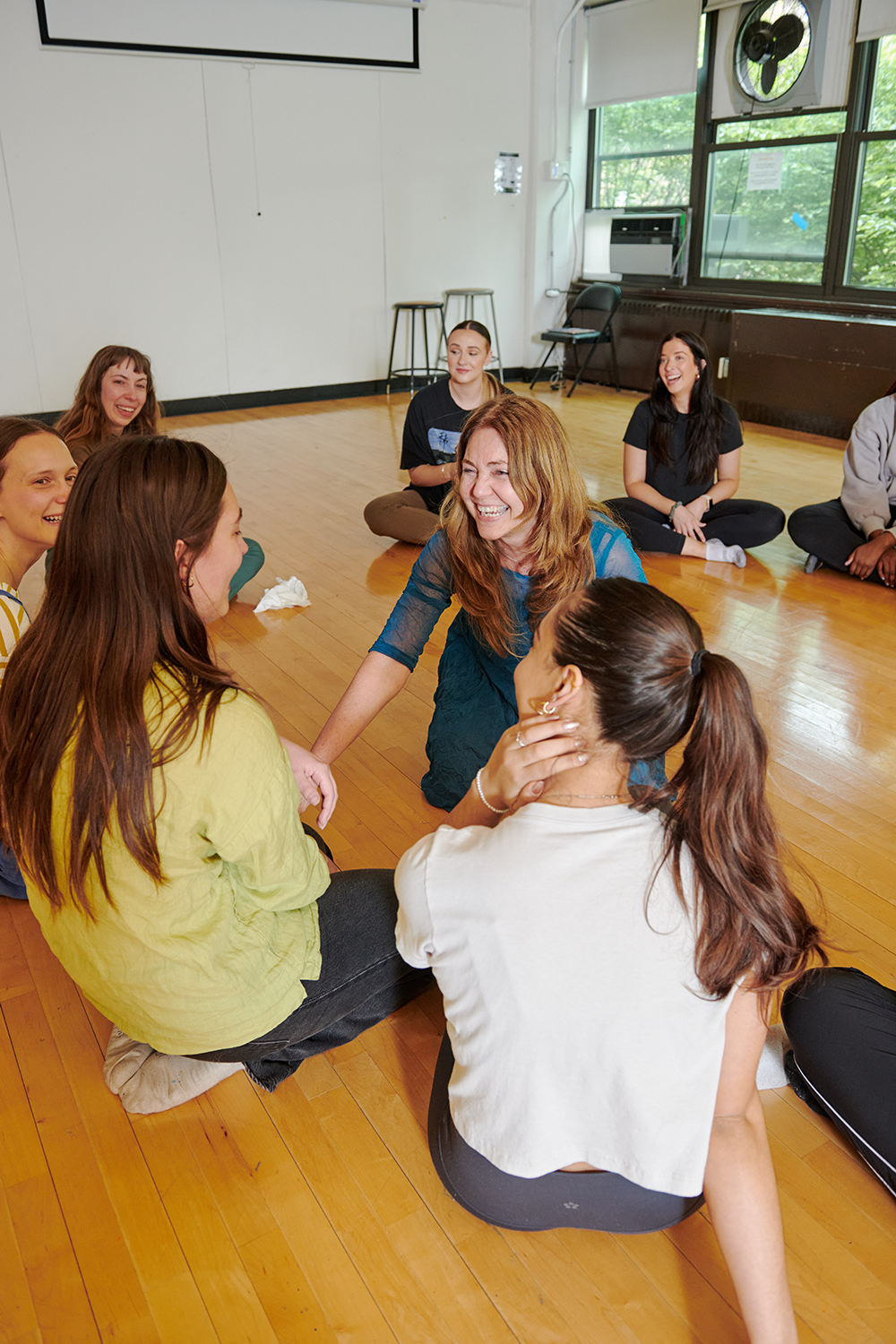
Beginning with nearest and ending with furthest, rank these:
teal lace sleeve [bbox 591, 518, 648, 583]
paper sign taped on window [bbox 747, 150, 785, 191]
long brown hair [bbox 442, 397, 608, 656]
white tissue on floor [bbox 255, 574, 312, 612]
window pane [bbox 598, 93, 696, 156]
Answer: long brown hair [bbox 442, 397, 608, 656] → teal lace sleeve [bbox 591, 518, 648, 583] → white tissue on floor [bbox 255, 574, 312, 612] → paper sign taped on window [bbox 747, 150, 785, 191] → window pane [bbox 598, 93, 696, 156]

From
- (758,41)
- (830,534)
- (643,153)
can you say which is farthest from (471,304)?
(830,534)

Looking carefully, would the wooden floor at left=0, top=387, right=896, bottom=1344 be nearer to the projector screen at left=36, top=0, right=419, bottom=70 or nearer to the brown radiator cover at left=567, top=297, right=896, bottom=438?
the brown radiator cover at left=567, top=297, right=896, bottom=438

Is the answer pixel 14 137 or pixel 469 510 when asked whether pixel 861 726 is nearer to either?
pixel 469 510

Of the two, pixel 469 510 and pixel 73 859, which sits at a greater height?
pixel 469 510

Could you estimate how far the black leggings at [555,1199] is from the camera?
46.8 inches

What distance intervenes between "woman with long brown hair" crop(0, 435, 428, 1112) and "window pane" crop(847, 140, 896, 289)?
20.4 ft

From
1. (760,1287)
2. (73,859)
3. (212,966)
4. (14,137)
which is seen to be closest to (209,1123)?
(212,966)

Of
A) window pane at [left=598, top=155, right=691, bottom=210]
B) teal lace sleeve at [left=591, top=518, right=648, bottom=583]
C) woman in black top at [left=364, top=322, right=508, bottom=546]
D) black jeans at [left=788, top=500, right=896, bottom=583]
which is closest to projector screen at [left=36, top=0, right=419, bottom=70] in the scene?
window pane at [left=598, top=155, right=691, bottom=210]

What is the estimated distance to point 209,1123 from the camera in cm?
155

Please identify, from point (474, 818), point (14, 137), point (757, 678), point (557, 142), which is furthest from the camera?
point (557, 142)

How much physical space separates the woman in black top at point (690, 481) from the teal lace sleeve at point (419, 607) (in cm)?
222

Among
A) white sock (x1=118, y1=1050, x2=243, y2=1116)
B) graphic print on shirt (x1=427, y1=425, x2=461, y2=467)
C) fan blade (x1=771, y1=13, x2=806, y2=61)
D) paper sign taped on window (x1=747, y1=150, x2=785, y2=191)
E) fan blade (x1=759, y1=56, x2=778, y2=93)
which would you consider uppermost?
fan blade (x1=771, y1=13, x2=806, y2=61)

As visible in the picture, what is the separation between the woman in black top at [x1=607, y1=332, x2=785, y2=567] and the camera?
4082 mm

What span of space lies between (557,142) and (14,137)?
14.3ft
